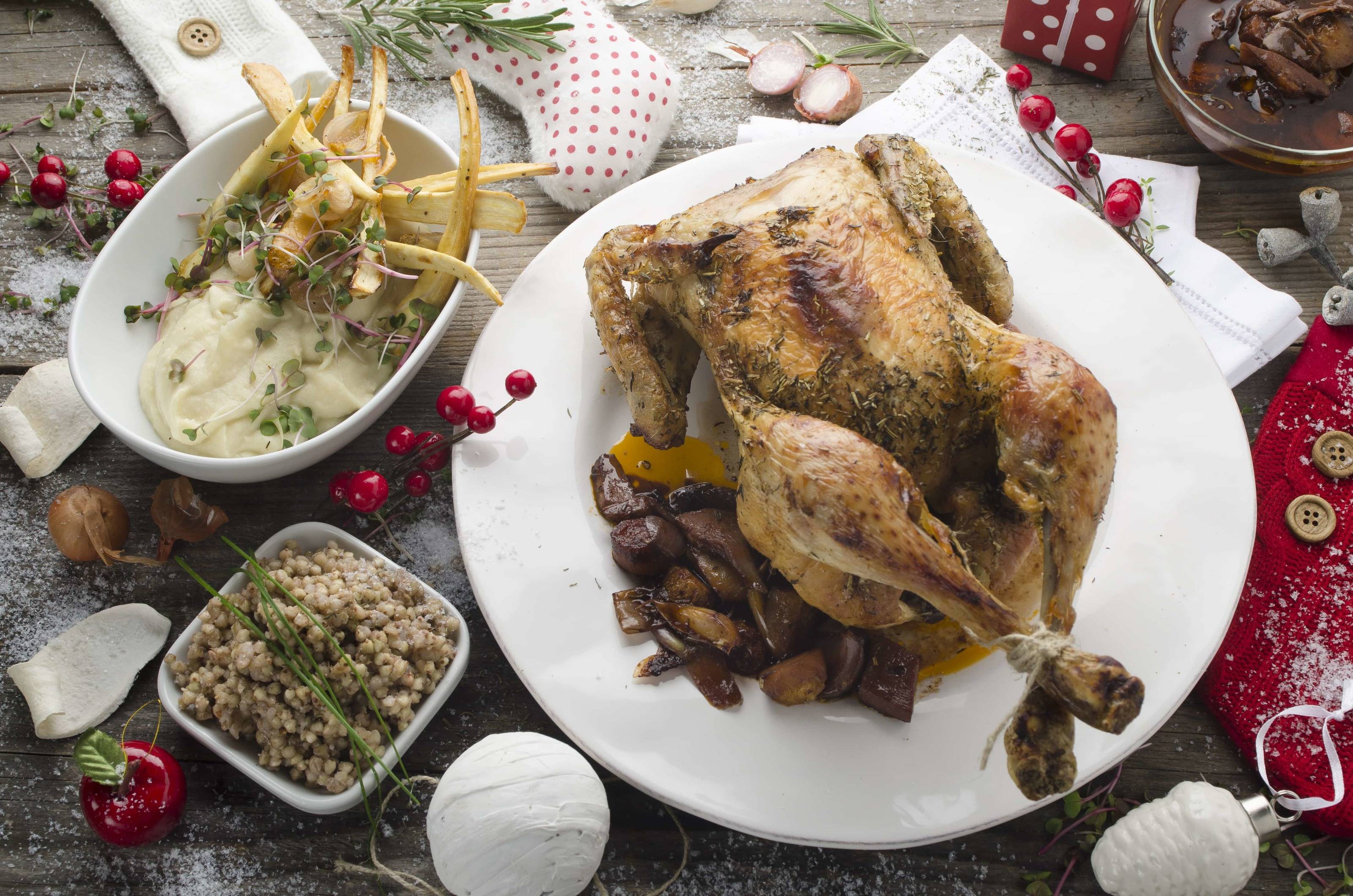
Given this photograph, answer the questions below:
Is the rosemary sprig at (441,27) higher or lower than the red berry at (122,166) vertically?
higher

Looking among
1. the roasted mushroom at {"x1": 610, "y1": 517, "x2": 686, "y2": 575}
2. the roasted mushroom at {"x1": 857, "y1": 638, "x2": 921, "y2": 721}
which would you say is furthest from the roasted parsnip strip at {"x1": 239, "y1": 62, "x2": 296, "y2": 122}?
the roasted mushroom at {"x1": 857, "y1": 638, "x2": 921, "y2": 721}

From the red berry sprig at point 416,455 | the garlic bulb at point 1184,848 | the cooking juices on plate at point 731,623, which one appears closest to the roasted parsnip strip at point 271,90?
the red berry sprig at point 416,455

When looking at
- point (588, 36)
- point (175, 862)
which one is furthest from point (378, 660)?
point (588, 36)

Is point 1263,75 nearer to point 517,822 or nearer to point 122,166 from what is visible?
point 517,822

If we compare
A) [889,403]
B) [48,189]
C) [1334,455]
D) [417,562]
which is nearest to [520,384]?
[417,562]

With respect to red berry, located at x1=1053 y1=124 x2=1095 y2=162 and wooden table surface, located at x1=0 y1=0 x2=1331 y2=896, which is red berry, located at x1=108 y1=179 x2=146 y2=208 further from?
red berry, located at x1=1053 y1=124 x2=1095 y2=162

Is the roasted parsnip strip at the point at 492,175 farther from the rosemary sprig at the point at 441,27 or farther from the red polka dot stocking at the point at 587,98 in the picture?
the rosemary sprig at the point at 441,27
